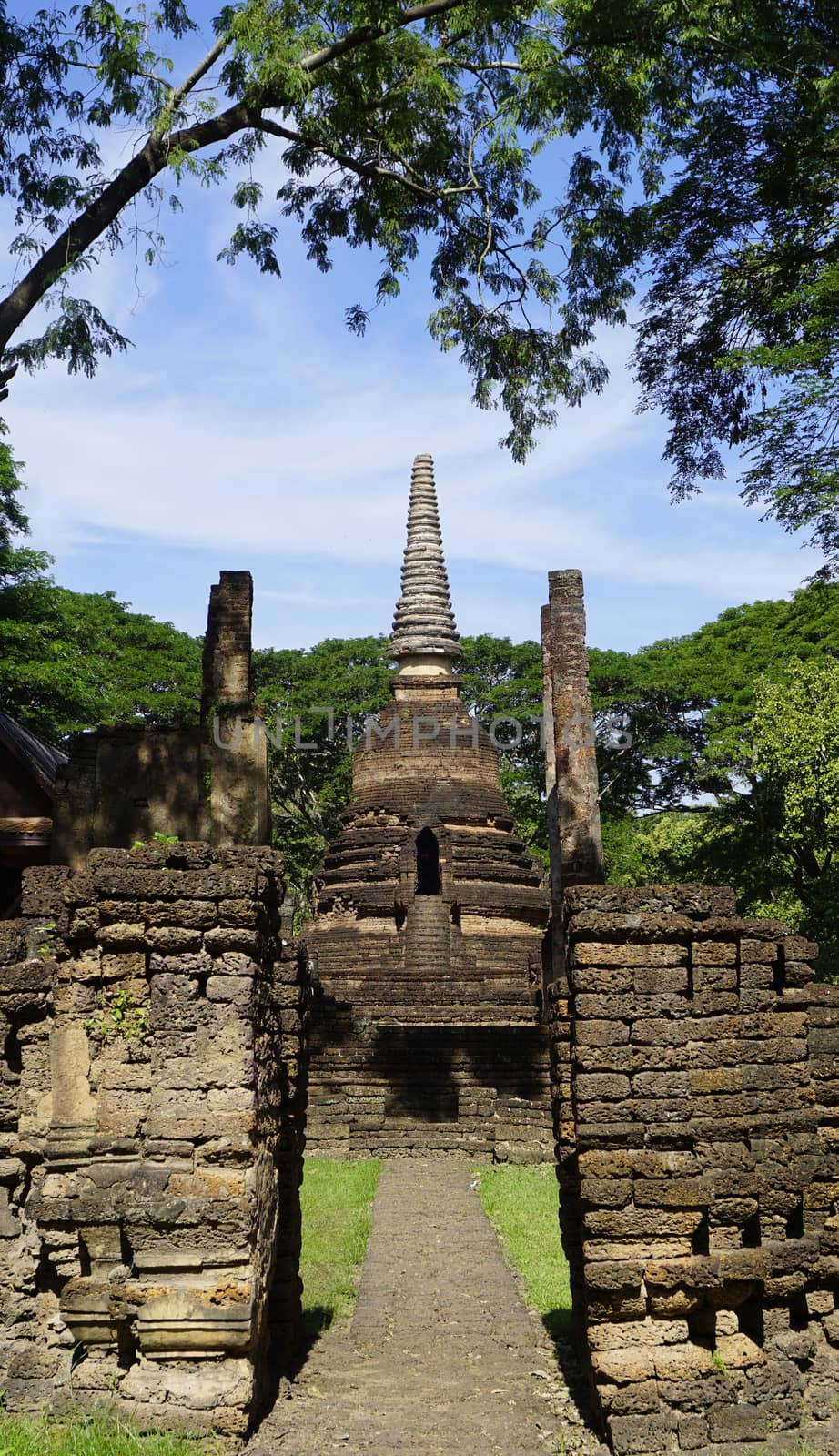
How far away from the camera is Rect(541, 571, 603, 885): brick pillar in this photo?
1523cm

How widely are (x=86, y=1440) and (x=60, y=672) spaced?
705 inches

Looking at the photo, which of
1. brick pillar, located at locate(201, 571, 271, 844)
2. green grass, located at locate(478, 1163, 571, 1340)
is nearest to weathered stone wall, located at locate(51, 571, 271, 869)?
brick pillar, located at locate(201, 571, 271, 844)

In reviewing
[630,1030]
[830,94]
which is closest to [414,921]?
[830,94]

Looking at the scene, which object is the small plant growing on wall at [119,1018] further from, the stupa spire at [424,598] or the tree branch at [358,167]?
the stupa spire at [424,598]

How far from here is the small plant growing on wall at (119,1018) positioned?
5316 mm

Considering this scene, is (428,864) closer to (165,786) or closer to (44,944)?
(165,786)

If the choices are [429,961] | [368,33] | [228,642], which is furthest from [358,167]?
[429,961]

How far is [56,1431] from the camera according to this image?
500 centimetres

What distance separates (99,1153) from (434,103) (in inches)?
383

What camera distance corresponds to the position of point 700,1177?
5500 mm

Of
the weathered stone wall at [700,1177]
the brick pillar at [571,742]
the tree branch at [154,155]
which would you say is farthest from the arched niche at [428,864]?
the weathered stone wall at [700,1177]

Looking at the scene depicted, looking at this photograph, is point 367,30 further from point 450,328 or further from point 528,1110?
point 528,1110

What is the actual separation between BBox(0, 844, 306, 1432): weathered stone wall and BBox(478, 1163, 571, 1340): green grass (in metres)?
2.68

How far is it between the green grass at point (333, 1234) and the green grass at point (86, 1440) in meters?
2.38
